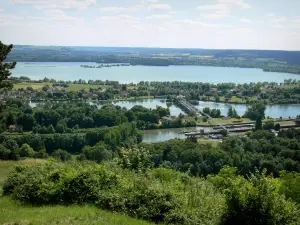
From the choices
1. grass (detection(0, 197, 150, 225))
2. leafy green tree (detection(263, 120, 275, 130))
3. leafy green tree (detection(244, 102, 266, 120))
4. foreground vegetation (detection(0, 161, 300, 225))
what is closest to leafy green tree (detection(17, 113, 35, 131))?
leafy green tree (detection(263, 120, 275, 130))

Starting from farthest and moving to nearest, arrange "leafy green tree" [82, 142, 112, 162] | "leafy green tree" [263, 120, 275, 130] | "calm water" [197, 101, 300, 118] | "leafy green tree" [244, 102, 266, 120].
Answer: "calm water" [197, 101, 300, 118] → "leafy green tree" [244, 102, 266, 120] → "leafy green tree" [263, 120, 275, 130] → "leafy green tree" [82, 142, 112, 162]

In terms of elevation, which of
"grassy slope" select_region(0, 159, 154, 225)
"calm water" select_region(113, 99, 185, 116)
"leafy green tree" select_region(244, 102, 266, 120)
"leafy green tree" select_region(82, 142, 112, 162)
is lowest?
"calm water" select_region(113, 99, 185, 116)

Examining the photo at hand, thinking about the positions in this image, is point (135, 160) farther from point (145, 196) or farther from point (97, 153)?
point (97, 153)

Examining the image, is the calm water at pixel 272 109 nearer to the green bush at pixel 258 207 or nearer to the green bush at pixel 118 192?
the green bush at pixel 118 192

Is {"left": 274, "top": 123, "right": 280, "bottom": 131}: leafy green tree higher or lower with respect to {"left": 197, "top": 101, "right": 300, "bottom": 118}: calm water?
higher

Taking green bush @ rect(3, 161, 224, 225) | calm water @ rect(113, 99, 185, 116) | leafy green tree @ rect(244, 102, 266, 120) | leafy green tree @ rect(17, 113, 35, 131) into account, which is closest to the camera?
green bush @ rect(3, 161, 224, 225)

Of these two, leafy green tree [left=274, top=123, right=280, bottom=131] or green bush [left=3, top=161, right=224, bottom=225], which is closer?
green bush [left=3, top=161, right=224, bottom=225]

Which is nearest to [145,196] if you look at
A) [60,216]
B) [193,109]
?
[60,216]

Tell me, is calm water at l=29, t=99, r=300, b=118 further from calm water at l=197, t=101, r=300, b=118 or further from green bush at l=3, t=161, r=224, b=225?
green bush at l=3, t=161, r=224, b=225
